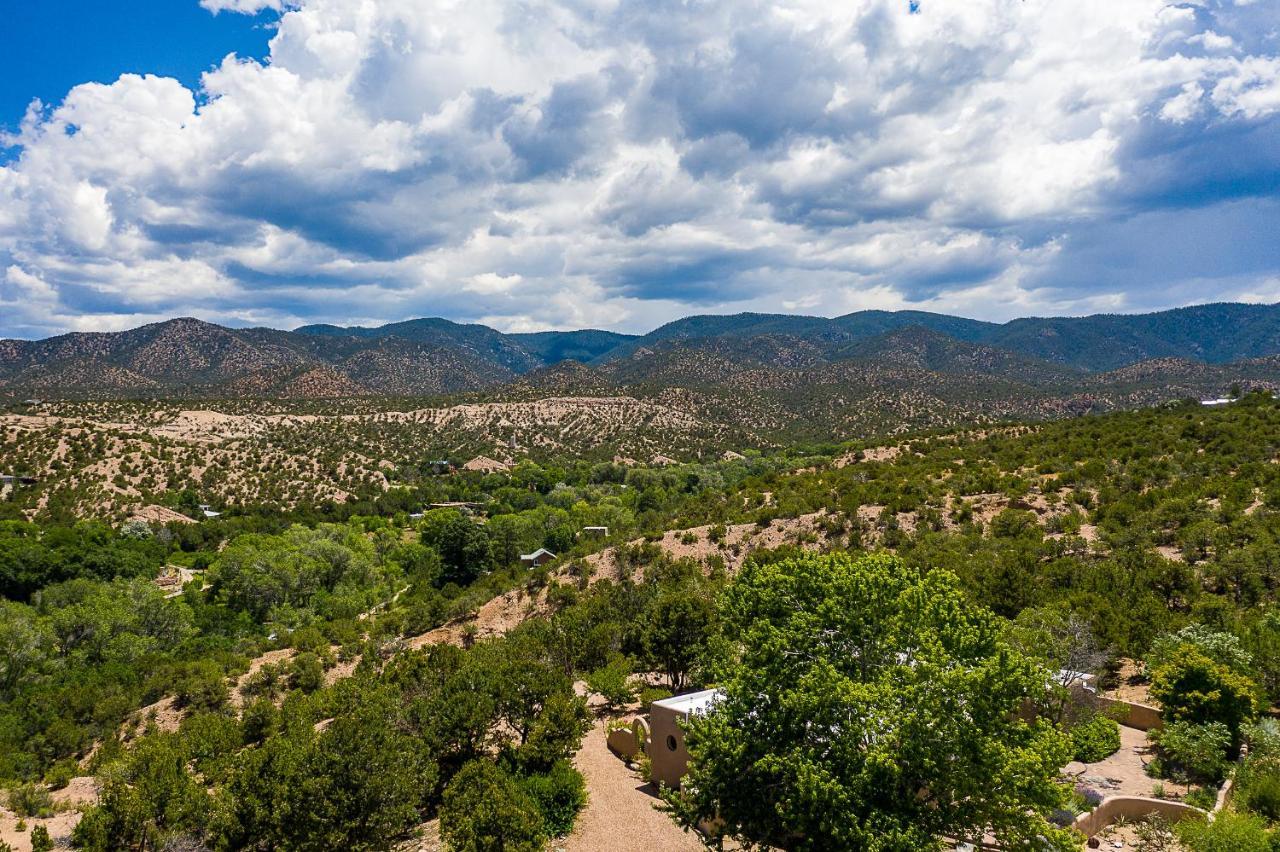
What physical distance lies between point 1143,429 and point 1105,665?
3305 centimetres

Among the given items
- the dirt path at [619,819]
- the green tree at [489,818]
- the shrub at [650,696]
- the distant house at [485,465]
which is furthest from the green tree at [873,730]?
the distant house at [485,465]

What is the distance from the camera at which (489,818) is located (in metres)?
13.7

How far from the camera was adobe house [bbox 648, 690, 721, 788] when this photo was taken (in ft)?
57.2

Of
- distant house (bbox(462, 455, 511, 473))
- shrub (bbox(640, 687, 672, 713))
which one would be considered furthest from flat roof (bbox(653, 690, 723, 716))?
distant house (bbox(462, 455, 511, 473))

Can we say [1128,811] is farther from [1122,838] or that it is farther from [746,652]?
[746,652]

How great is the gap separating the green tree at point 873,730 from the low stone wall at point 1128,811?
4359 millimetres

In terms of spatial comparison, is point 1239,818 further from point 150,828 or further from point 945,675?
point 150,828

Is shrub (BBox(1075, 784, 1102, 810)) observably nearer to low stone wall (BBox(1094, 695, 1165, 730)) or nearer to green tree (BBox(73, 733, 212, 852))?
low stone wall (BBox(1094, 695, 1165, 730))

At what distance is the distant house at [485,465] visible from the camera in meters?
97.7

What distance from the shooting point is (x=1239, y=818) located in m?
12.3

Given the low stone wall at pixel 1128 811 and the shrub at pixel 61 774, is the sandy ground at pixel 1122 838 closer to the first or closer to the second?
the low stone wall at pixel 1128 811

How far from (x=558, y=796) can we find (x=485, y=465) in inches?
3386

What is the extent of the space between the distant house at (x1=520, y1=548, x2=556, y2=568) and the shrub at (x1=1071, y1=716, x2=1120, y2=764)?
42957mm

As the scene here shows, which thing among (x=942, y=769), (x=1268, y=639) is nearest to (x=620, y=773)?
(x=942, y=769)
